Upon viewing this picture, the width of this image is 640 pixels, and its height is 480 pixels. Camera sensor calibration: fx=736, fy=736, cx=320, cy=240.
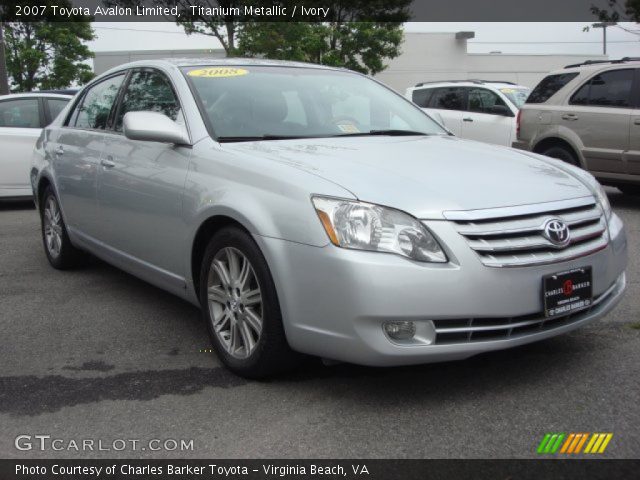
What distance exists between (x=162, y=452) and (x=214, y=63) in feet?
8.51

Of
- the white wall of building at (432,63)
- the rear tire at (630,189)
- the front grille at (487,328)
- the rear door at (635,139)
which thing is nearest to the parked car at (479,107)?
the rear tire at (630,189)

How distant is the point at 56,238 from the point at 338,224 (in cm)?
370

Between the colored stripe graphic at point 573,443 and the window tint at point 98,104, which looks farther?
the window tint at point 98,104

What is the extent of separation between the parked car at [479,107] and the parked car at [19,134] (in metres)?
6.14

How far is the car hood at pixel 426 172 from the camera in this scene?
10.2 feet

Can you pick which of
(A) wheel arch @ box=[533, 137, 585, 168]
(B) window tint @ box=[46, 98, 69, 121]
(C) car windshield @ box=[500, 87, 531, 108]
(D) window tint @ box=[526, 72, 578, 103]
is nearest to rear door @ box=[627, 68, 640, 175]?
(A) wheel arch @ box=[533, 137, 585, 168]

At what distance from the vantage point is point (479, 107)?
12688 mm

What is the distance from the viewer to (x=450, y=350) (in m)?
3.02

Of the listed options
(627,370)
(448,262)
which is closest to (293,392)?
(448,262)

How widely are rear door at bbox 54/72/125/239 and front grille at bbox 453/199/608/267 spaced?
2841 mm

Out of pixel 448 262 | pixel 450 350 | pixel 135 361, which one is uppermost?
pixel 448 262

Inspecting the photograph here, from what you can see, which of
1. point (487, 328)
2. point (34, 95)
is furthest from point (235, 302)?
point (34, 95)

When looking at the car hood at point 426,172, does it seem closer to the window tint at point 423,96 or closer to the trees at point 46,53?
the window tint at point 423,96
